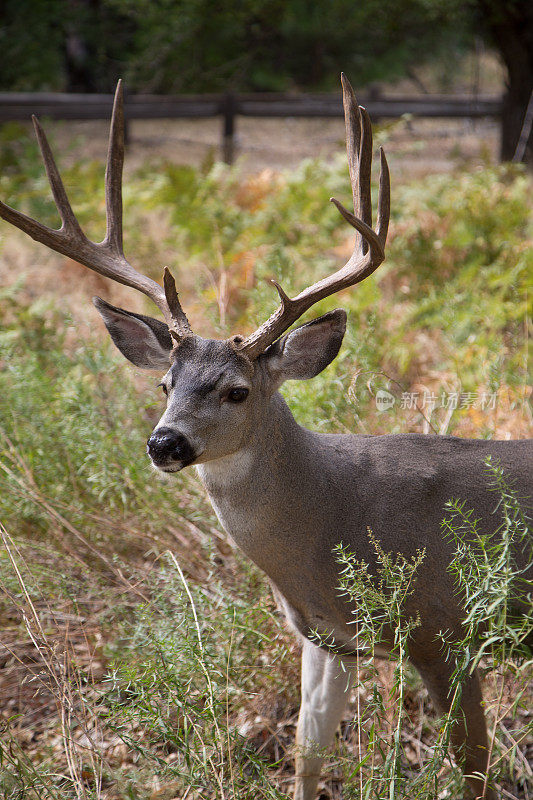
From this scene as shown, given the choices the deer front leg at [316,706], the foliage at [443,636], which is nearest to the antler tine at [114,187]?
the foliage at [443,636]

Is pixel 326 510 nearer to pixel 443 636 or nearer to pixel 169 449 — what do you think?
pixel 443 636

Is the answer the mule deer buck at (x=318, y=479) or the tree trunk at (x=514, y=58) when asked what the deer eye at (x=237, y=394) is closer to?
the mule deer buck at (x=318, y=479)

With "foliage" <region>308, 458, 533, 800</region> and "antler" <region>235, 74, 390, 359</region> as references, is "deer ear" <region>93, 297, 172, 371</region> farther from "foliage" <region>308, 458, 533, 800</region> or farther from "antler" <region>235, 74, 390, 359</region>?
"foliage" <region>308, 458, 533, 800</region>

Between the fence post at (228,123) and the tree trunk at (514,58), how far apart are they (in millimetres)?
4206

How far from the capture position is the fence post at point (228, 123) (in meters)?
12.8

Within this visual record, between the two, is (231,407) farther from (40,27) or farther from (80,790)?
(40,27)

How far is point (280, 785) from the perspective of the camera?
3.20 m

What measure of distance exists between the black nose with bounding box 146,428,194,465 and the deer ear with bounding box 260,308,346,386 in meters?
0.56

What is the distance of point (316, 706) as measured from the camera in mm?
3154

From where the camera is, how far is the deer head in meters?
2.69

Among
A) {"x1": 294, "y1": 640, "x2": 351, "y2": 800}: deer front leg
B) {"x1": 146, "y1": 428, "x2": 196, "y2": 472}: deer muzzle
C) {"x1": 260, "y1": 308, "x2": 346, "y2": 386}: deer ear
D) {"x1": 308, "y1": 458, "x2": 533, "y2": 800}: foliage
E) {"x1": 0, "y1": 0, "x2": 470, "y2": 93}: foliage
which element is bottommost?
{"x1": 294, "y1": 640, "x2": 351, "y2": 800}: deer front leg

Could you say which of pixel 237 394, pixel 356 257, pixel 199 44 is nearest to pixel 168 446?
pixel 237 394

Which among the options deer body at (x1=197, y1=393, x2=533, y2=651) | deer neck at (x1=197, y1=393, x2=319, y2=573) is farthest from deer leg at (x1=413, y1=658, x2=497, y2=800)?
deer neck at (x1=197, y1=393, x2=319, y2=573)

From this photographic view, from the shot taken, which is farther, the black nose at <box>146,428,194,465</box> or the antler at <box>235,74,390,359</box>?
the antler at <box>235,74,390,359</box>
